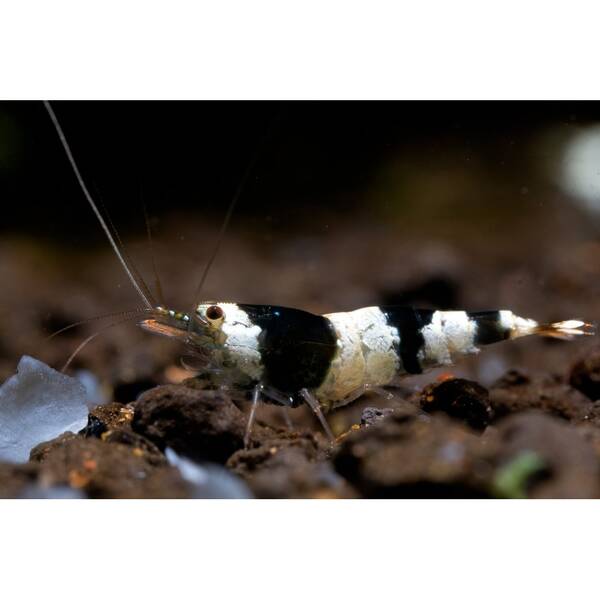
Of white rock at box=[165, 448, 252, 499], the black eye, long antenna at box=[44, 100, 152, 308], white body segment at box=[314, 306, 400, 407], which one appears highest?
long antenna at box=[44, 100, 152, 308]

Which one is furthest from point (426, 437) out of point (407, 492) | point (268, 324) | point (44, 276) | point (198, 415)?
point (44, 276)

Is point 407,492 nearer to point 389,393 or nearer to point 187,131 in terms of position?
point 389,393

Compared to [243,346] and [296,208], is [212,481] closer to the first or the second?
[243,346]

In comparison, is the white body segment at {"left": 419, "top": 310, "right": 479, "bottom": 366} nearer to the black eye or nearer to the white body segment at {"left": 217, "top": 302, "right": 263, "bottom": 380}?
the white body segment at {"left": 217, "top": 302, "right": 263, "bottom": 380}

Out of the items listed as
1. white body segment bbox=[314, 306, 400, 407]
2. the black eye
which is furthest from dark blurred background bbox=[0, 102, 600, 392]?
white body segment bbox=[314, 306, 400, 407]

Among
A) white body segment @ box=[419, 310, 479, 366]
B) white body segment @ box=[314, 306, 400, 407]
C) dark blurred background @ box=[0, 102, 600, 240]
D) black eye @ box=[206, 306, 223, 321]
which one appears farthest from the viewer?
white body segment @ box=[419, 310, 479, 366]

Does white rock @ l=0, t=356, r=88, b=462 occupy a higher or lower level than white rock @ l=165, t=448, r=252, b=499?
lower

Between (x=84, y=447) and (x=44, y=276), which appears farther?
(x=44, y=276)
